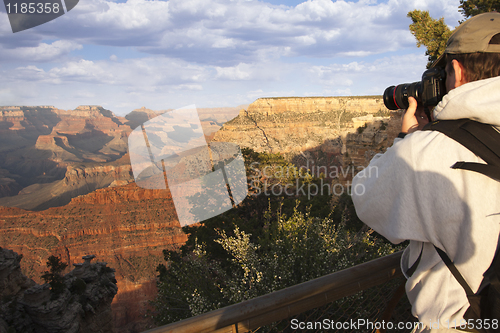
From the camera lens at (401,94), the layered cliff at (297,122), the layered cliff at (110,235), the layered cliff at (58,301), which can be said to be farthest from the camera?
the layered cliff at (297,122)

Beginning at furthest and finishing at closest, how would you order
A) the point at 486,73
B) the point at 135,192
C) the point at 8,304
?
the point at 135,192 → the point at 8,304 → the point at 486,73

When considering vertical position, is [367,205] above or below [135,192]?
above

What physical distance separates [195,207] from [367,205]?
1084cm

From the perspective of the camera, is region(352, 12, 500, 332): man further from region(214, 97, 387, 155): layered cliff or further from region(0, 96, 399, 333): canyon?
region(214, 97, 387, 155): layered cliff

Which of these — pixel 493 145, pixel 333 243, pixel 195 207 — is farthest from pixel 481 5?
pixel 195 207

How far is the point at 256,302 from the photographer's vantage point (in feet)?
4.01

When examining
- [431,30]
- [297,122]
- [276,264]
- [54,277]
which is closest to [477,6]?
[431,30]

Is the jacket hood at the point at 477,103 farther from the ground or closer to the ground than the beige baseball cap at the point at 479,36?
closer to the ground

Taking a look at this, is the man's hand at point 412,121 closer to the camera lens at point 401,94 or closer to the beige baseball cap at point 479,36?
the camera lens at point 401,94

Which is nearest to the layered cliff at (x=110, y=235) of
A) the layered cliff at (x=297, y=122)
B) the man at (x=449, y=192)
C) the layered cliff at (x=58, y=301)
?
the layered cliff at (x=58, y=301)

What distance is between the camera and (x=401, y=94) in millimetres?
1272

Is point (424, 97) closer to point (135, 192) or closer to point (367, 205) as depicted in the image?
point (367, 205)

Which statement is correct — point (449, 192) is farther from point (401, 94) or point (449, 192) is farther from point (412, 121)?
point (401, 94)

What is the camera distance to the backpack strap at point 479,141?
2.20ft
